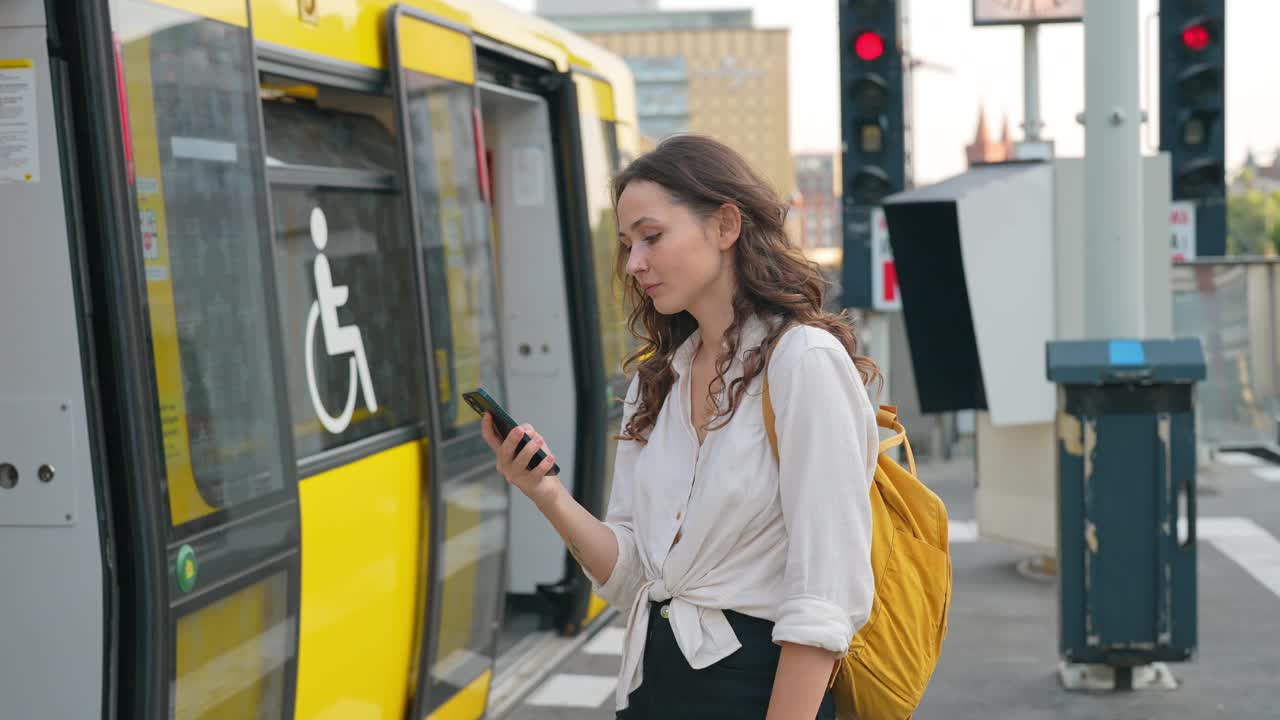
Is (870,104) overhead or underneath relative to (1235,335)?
overhead

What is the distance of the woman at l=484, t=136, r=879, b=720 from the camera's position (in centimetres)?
220

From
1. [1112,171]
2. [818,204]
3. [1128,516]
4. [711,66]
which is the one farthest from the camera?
[818,204]

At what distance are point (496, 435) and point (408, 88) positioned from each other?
9.22 ft

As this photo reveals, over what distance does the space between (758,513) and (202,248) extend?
1907mm

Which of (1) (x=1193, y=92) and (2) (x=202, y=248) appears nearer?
(2) (x=202, y=248)

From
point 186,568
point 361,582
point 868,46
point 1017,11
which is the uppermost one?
point 1017,11

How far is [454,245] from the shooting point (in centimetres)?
545

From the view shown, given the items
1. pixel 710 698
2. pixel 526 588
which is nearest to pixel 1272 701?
pixel 526 588

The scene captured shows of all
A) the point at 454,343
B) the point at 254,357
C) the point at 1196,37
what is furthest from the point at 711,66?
the point at 254,357

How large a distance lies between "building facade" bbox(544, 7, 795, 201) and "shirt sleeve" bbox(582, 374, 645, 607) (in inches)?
4258

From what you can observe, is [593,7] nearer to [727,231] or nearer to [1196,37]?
[1196,37]

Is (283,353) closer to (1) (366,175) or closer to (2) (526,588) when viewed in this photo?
(1) (366,175)

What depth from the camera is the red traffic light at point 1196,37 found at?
9.98 meters

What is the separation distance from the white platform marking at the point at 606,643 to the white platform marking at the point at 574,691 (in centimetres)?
39
